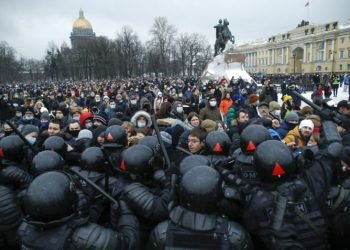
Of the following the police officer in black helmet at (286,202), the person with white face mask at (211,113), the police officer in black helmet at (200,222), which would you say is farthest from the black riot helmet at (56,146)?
the person with white face mask at (211,113)

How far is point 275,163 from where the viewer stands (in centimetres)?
252

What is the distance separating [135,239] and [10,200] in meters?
1.21

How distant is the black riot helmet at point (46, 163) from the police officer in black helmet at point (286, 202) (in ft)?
6.31

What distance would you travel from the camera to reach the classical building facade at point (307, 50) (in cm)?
7256

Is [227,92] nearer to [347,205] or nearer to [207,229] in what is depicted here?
[347,205]

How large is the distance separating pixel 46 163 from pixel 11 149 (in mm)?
689

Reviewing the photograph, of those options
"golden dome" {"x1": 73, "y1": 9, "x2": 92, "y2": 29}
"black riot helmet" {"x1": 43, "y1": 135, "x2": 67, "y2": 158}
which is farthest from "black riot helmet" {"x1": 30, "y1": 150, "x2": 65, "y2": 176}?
"golden dome" {"x1": 73, "y1": 9, "x2": 92, "y2": 29}

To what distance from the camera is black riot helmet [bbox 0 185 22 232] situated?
286 centimetres

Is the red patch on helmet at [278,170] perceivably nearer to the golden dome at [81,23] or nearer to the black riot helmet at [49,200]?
the black riot helmet at [49,200]

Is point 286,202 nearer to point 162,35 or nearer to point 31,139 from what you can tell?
point 31,139

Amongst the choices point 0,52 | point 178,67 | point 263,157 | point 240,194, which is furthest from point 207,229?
point 0,52

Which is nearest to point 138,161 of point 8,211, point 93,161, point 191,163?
point 191,163

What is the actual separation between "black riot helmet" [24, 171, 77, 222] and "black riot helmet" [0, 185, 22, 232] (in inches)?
33.6

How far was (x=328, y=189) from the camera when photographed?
2.80m
